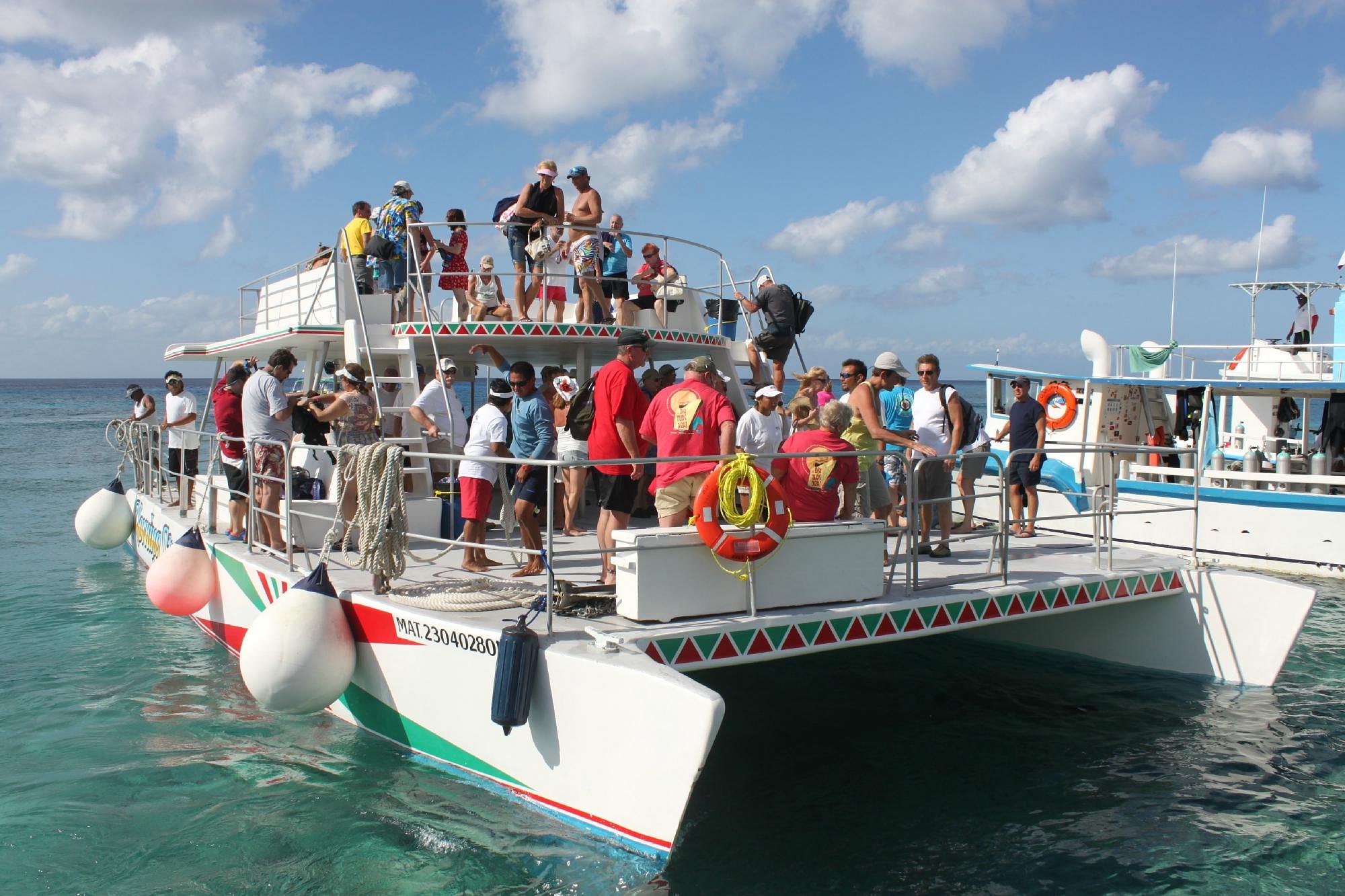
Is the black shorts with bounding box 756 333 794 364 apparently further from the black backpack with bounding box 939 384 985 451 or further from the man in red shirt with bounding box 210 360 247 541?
the man in red shirt with bounding box 210 360 247 541

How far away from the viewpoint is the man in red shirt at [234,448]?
841cm

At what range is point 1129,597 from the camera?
23.9 feet

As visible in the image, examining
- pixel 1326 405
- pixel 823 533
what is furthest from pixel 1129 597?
pixel 1326 405

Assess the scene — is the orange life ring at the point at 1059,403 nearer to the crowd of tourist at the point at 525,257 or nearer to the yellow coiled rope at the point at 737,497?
the crowd of tourist at the point at 525,257

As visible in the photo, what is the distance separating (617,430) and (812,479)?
124 centimetres

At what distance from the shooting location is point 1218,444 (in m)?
17.1

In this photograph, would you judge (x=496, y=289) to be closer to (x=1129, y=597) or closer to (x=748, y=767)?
(x=748, y=767)

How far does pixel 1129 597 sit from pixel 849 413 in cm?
264

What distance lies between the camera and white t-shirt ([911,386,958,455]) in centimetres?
841

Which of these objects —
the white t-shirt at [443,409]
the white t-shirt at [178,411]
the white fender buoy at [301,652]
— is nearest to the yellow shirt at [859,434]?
the white t-shirt at [443,409]

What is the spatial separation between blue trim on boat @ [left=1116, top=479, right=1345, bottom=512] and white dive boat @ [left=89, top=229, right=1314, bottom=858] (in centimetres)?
662

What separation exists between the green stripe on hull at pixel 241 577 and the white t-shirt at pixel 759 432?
3670 millimetres

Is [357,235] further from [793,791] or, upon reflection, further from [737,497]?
[793,791]

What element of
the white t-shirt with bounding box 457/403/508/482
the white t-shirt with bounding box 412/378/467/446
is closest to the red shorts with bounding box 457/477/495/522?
the white t-shirt with bounding box 457/403/508/482
